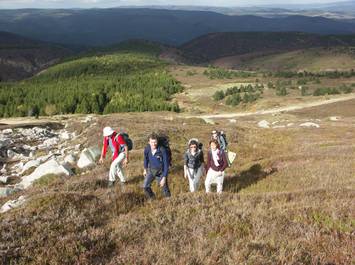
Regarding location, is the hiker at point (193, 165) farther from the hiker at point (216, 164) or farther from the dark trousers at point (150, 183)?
the dark trousers at point (150, 183)

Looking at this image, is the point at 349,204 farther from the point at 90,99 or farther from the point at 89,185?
the point at 90,99

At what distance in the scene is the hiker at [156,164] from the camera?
12328 millimetres

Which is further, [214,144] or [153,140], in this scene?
[214,144]

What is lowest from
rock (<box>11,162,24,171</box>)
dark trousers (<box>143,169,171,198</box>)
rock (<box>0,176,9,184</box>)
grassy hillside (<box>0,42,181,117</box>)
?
grassy hillside (<box>0,42,181,117</box>)

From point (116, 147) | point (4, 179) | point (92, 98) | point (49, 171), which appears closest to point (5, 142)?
point (4, 179)

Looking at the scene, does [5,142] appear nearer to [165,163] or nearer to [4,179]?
[4,179]

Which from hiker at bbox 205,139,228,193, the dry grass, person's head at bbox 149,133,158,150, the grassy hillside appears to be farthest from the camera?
the grassy hillside

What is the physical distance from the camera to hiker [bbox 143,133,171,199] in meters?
12.3

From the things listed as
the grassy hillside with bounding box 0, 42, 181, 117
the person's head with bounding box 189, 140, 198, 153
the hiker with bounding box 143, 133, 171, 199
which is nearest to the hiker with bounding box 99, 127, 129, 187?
the hiker with bounding box 143, 133, 171, 199

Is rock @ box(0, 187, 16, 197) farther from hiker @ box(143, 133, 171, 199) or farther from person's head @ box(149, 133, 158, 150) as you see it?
person's head @ box(149, 133, 158, 150)

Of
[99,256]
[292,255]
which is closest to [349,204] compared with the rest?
[292,255]

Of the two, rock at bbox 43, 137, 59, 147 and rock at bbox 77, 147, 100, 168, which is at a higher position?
rock at bbox 77, 147, 100, 168

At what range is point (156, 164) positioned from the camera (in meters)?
12.5

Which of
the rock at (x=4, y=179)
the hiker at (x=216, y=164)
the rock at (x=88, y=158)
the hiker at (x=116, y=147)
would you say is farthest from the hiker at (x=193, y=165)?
the rock at (x=4, y=179)
